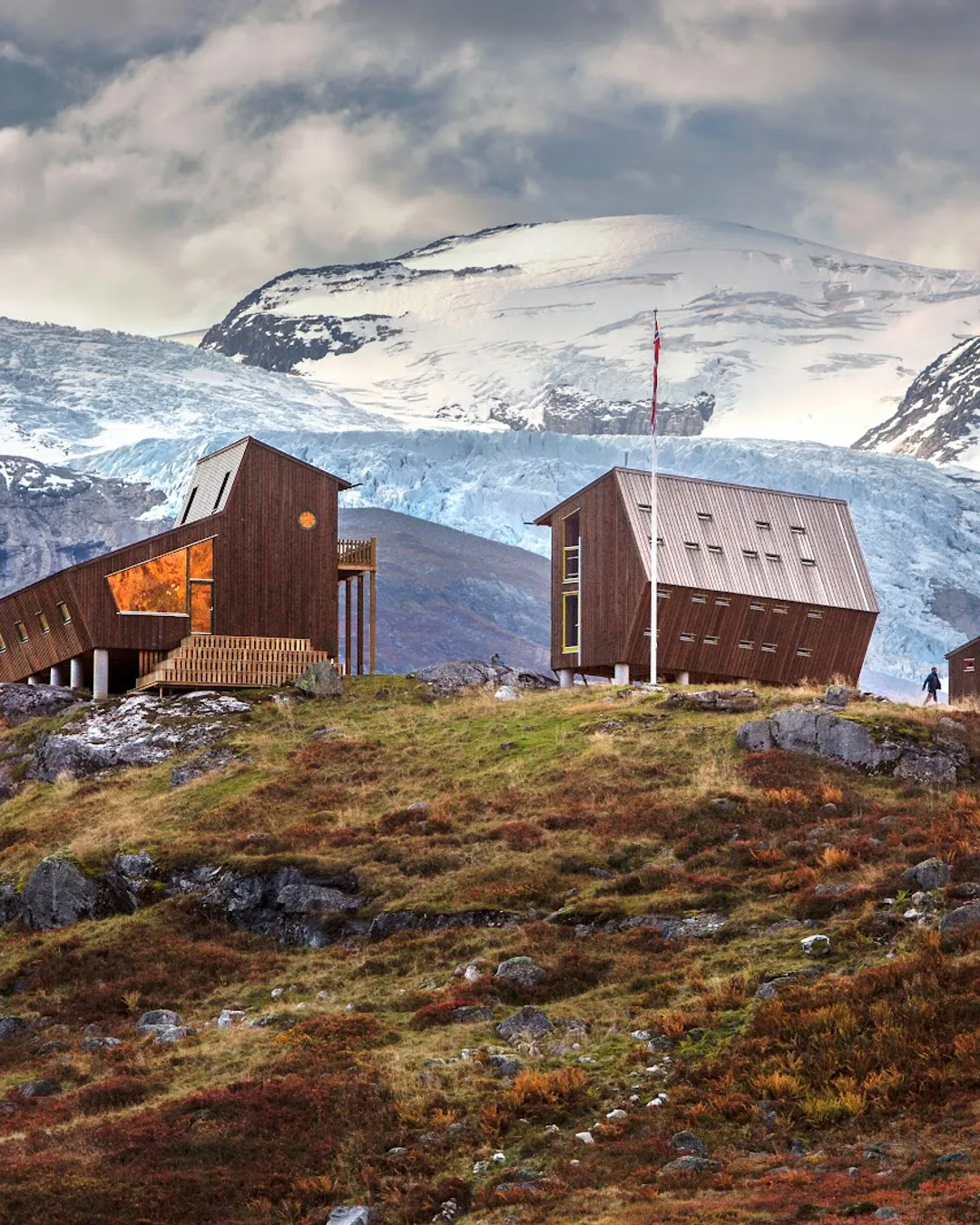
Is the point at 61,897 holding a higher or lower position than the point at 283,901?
lower

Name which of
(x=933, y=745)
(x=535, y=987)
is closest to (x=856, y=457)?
(x=933, y=745)

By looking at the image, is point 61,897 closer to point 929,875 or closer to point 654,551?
point 929,875

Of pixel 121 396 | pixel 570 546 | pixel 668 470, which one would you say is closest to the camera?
pixel 570 546

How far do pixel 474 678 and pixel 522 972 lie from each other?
29.0 m

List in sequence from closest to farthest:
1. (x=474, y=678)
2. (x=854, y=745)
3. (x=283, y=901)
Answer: (x=283, y=901) → (x=854, y=745) → (x=474, y=678)

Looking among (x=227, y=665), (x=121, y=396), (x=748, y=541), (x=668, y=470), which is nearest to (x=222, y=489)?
(x=227, y=665)

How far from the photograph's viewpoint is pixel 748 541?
6134 cm

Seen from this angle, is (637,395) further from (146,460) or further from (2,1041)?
(2,1041)

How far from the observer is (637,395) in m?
200

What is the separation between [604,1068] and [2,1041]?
12134mm

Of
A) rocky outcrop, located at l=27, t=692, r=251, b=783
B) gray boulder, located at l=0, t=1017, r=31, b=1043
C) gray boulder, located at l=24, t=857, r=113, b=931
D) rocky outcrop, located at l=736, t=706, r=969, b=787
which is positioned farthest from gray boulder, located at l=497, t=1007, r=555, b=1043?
rocky outcrop, located at l=27, t=692, r=251, b=783

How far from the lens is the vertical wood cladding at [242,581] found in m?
58.0

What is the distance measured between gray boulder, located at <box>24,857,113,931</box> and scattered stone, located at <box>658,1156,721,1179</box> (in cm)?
1980

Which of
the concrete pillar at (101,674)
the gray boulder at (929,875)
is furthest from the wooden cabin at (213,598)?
the gray boulder at (929,875)
